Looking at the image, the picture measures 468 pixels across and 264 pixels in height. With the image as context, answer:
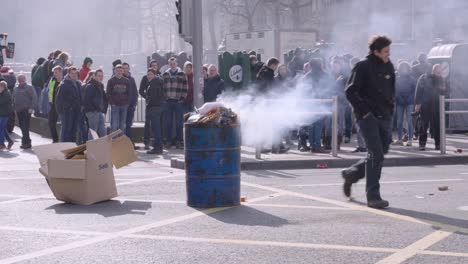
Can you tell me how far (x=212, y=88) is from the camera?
707 inches

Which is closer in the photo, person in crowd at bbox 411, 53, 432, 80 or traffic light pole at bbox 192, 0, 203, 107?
traffic light pole at bbox 192, 0, 203, 107

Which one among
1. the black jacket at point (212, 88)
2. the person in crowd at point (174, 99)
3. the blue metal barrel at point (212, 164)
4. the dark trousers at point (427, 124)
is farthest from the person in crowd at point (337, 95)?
the blue metal barrel at point (212, 164)

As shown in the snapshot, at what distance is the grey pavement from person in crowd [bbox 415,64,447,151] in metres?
4.49

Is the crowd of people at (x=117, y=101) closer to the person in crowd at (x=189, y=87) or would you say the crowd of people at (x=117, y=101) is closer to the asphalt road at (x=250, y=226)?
the person in crowd at (x=189, y=87)

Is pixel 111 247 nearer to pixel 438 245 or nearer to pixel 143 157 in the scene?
pixel 438 245

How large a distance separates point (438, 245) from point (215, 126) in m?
3.09

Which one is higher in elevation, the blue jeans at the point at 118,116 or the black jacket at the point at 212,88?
the black jacket at the point at 212,88

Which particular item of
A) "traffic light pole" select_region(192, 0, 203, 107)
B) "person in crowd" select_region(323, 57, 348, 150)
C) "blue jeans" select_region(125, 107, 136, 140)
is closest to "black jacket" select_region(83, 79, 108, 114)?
"blue jeans" select_region(125, 107, 136, 140)

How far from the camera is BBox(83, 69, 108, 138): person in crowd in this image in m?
17.0

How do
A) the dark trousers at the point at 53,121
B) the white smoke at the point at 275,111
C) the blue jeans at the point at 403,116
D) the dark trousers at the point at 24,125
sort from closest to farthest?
the white smoke at the point at 275,111
the blue jeans at the point at 403,116
the dark trousers at the point at 53,121
the dark trousers at the point at 24,125

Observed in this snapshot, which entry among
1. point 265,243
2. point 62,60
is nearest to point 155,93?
point 62,60

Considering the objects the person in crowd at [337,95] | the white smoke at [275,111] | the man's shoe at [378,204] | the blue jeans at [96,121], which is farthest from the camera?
the blue jeans at [96,121]

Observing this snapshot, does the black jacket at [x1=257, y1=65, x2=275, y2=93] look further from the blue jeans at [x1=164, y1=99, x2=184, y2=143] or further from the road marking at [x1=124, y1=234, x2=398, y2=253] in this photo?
the road marking at [x1=124, y1=234, x2=398, y2=253]

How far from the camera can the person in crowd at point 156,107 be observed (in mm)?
17297
